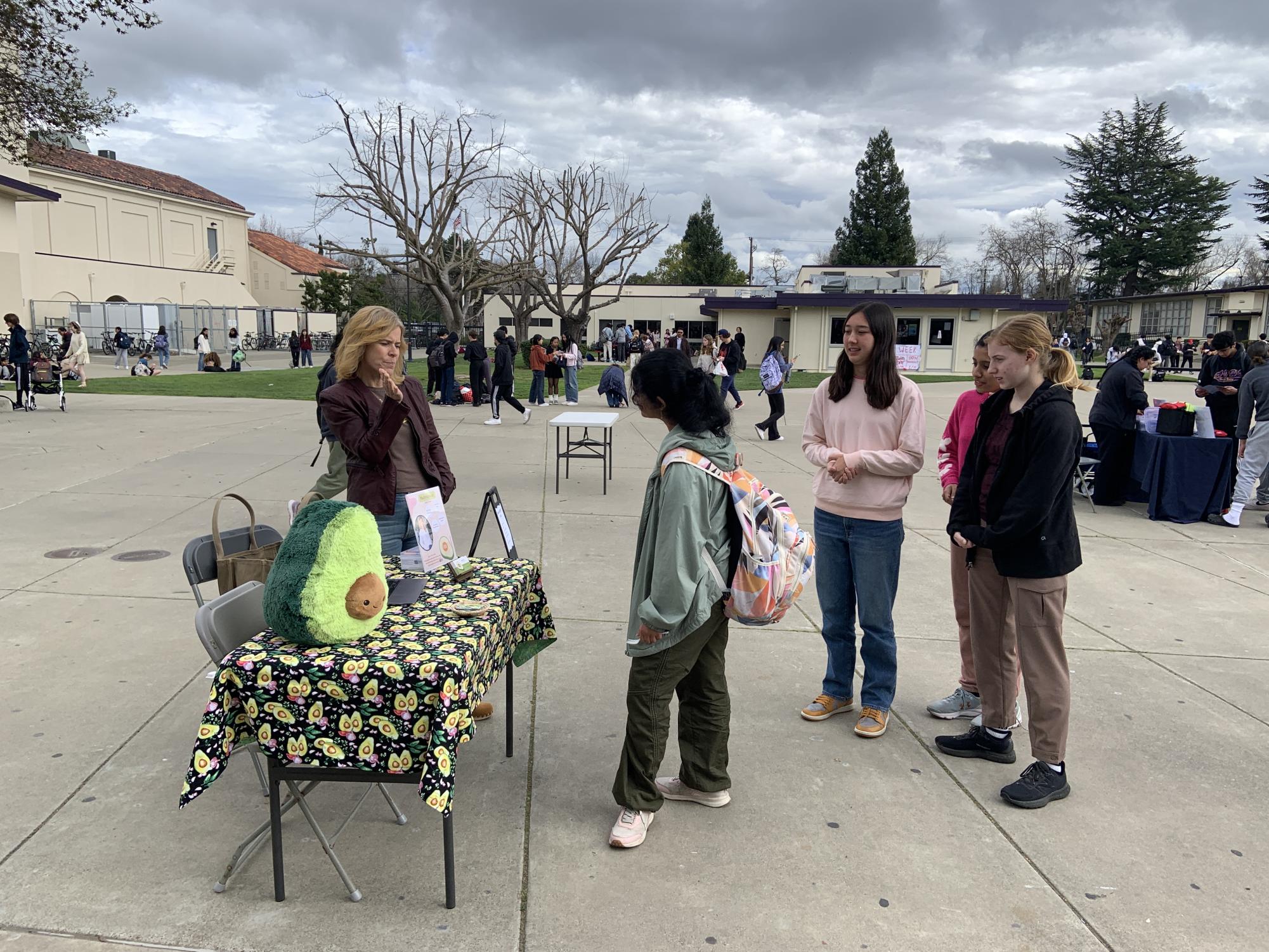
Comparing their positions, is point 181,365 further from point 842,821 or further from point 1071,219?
point 1071,219

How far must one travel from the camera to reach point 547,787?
338cm

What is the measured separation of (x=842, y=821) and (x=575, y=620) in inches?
96.1

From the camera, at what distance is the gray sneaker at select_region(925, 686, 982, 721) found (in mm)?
4125

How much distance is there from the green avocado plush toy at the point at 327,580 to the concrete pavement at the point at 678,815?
0.90 metres

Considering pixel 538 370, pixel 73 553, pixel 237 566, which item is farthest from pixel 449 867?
pixel 538 370

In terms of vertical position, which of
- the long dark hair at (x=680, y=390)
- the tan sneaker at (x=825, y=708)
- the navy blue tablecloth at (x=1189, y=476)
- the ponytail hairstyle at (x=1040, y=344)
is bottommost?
the tan sneaker at (x=825, y=708)

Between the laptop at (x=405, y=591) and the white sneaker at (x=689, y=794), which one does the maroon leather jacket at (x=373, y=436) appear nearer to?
the laptop at (x=405, y=591)

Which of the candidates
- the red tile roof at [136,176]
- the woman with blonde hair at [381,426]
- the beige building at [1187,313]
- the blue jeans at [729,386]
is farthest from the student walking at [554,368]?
the red tile roof at [136,176]

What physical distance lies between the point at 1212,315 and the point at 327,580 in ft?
178

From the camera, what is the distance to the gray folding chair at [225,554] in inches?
123

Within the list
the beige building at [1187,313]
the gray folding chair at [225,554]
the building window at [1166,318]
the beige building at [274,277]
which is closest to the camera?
the gray folding chair at [225,554]

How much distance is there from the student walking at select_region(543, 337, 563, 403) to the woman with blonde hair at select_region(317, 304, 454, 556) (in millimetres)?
16141

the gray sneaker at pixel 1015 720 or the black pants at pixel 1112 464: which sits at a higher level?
the black pants at pixel 1112 464

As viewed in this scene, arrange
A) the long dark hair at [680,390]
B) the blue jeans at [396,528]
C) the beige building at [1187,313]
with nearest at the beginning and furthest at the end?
the long dark hair at [680,390] < the blue jeans at [396,528] < the beige building at [1187,313]
